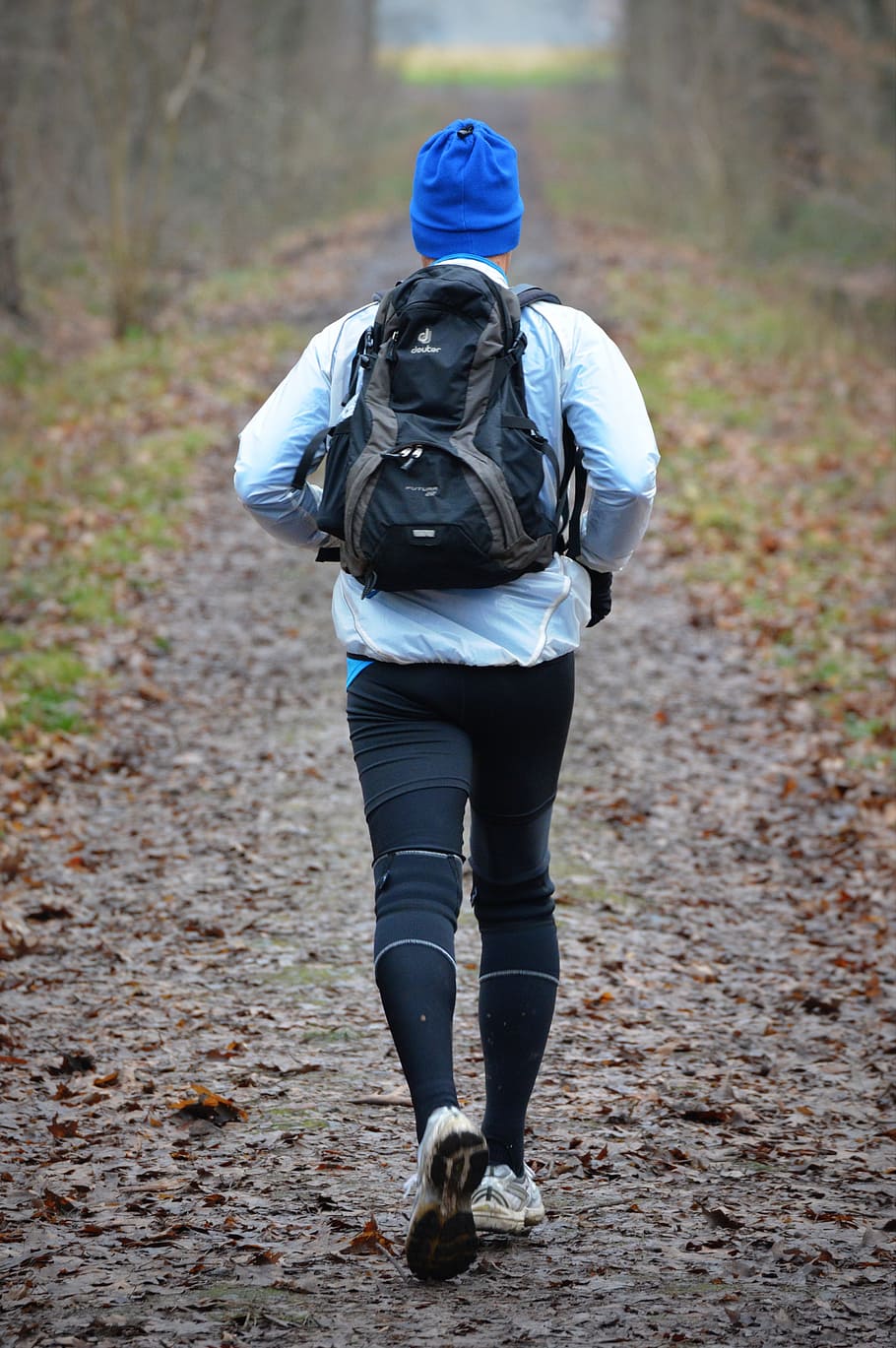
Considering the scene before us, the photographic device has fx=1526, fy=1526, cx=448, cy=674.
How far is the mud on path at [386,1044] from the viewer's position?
314cm

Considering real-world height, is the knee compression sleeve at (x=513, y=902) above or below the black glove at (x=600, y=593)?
below

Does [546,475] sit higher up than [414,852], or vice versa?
[546,475]

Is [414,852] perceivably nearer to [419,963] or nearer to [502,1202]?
[419,963]

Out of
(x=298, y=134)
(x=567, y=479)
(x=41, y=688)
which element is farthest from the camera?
(x=298, y=134)

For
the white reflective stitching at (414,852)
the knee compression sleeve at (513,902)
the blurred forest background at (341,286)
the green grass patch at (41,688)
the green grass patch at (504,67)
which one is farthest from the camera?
the green grass patch at (504,67)

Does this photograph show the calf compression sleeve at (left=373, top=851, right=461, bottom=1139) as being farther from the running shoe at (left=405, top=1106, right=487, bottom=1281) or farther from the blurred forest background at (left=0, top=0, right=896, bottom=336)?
the blurred forest background at (left=0, top=0, right=896, bottom=336)

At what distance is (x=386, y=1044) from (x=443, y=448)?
7.95 feet

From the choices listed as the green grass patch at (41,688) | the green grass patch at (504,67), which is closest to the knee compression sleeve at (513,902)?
the green grass patch at (41,688)

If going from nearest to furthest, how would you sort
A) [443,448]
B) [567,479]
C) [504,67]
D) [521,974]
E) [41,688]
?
[443,448] < [567,479] < [521,974] < [41,688] < [504,67]

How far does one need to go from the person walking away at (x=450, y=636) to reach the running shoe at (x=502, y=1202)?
0.31 m

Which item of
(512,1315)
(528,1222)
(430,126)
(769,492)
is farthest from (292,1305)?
(430,126)

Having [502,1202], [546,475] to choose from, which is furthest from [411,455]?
[502,1202]

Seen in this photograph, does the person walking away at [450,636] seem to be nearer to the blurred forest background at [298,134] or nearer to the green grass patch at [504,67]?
the blurred forest background at [298,134]

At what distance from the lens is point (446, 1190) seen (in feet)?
9.20
